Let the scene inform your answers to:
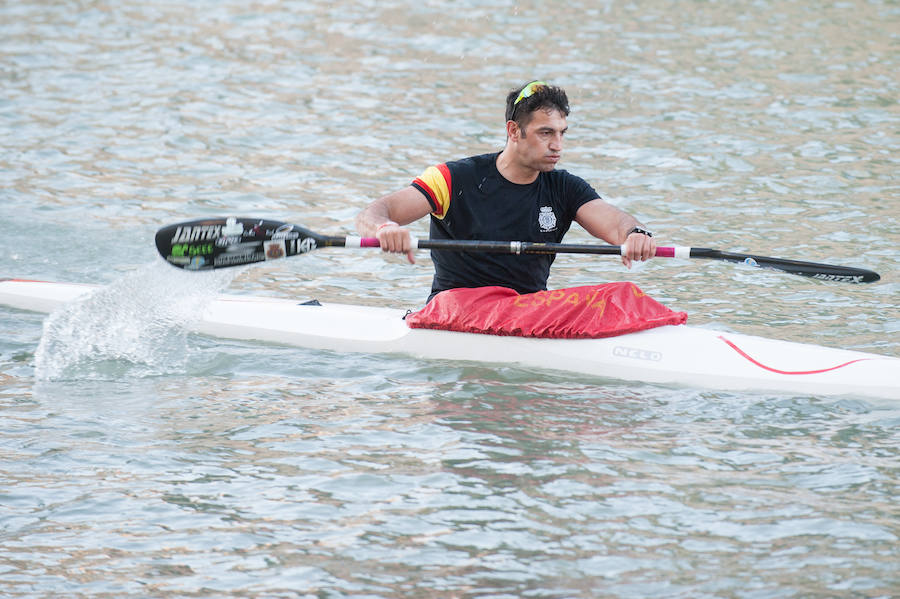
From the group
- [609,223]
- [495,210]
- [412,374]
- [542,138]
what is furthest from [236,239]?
[609,223]

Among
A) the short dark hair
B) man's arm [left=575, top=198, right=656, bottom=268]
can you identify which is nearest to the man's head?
the short dark hair

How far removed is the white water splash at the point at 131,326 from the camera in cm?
629

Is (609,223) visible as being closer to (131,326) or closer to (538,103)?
(538,103)

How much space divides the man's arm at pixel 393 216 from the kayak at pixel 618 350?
0.62 meters

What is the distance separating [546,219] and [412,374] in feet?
3.30

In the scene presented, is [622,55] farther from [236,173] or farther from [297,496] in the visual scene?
[297,496]

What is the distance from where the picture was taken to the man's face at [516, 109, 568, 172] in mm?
5809

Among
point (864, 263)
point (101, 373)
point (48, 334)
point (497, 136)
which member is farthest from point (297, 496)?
point (497, 136)

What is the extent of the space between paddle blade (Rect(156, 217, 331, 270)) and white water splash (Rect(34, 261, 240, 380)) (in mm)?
241

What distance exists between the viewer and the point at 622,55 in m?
14.9

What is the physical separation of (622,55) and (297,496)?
11.2m

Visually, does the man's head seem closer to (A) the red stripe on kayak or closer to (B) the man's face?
(B) the man's face

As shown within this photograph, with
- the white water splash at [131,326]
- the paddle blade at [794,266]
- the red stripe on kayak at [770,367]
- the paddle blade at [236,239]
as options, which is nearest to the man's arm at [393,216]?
the paddle blade at [236,239]

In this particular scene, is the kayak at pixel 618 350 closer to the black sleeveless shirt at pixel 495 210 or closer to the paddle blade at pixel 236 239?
the black sleeveless shirt at pixel 495 210
